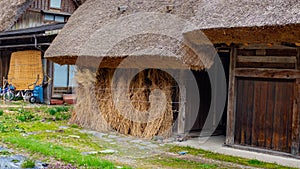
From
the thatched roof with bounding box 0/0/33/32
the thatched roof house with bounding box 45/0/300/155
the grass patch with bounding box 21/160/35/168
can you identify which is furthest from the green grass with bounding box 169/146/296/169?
the thatched roof with bounding box 0/0/33/32

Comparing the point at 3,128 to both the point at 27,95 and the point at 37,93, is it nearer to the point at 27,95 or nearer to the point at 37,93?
the point at 37,93

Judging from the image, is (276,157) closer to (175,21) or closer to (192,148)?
(192,148)

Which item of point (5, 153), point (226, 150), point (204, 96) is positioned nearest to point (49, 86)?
point (204, 96)

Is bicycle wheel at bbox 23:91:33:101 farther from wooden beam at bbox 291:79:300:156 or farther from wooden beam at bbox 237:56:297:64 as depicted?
wooden beam at bbox 291:79:300:156

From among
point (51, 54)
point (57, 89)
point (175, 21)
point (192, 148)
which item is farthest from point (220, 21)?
point (57, 89)

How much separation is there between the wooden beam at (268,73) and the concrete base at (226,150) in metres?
1.44

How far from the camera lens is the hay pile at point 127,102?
848 cm

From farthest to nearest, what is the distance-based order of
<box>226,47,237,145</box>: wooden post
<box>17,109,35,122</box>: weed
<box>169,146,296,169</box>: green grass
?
<box>17,109,35,122</box>: weed → <box>226,47,237,145</box>: wooden post → <box>169,146,296,169</box>: green grass

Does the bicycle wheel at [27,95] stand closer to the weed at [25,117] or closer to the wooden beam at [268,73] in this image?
the weed at [25,117]

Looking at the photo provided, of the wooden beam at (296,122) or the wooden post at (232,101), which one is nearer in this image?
the wooden beam at (296,122)

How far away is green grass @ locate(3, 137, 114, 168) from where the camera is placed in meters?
5.62

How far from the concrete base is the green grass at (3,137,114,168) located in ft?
8.10

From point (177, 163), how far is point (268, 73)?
8.01ft

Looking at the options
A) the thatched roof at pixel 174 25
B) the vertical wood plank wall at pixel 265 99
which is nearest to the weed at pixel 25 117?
the thatched roof at pixel 174 25
